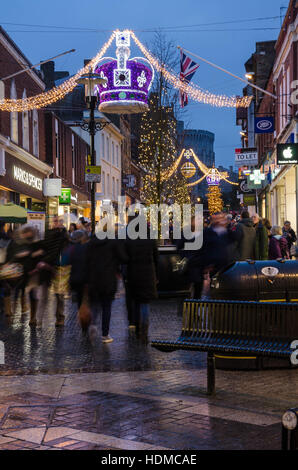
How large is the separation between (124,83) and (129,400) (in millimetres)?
17005

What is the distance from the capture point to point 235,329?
6918mm

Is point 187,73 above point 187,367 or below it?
above

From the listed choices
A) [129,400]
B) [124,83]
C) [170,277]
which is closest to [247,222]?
[170,277]

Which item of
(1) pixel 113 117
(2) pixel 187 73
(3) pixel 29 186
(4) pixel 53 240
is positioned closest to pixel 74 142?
(3) pixel 29 186

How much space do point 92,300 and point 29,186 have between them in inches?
832

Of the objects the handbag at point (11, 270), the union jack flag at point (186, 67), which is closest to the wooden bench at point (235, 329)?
the handbag at point (11, 270)

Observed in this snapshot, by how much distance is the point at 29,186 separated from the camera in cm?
2997

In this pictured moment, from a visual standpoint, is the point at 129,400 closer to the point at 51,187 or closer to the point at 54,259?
the point at 54,259

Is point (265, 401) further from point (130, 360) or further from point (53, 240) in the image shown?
point (53, 240)

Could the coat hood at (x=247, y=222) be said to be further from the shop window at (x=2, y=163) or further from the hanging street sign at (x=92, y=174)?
the shop window at (x=2, y=163)

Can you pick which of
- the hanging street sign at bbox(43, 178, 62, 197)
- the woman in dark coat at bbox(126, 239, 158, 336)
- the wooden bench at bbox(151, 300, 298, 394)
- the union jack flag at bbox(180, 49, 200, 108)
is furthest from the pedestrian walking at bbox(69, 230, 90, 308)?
the hanging street sign at bbox(43, 178, 62, 197)
